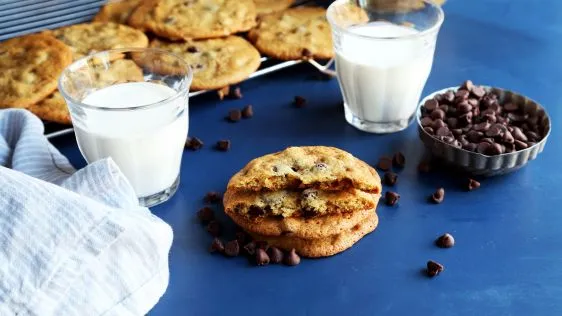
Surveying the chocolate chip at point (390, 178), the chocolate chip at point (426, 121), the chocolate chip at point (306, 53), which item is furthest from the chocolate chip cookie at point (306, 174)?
the chocolate chip at point (306, 53)

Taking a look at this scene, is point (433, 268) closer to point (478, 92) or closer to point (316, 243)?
point (316, 243)

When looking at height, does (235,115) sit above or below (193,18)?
below

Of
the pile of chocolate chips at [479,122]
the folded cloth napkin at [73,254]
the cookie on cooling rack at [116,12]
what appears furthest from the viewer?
the cookie on cooling rack at [116,12]

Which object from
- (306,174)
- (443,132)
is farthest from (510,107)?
(306,174)

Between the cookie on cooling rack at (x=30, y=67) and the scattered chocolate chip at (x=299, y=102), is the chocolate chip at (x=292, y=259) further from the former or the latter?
the cookie on cooling rack at (x=30, y=67)

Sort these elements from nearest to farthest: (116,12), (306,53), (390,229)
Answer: (390,229) → (306,53) → (116,12)

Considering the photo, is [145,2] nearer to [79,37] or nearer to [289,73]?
[79,37]
